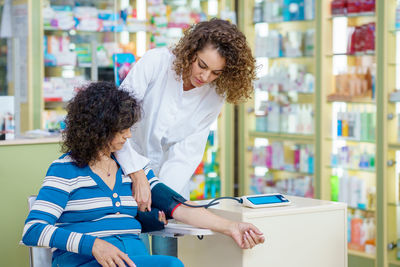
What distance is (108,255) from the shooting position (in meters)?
1.98

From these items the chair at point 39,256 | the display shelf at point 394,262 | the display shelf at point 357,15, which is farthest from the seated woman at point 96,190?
the display shelf at point 357,15

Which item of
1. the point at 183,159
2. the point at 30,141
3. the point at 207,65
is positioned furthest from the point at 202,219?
the point at 30,141

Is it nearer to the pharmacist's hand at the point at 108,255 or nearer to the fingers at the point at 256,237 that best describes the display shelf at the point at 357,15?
the fingers at the point at 256,237

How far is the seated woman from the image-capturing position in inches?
82.9

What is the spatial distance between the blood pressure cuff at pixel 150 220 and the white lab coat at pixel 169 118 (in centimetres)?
32

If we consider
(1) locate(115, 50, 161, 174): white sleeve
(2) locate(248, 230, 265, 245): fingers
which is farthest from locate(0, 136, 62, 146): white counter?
(2) locate(248, 230, 265, 245): fingers

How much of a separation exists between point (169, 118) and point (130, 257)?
2.38 feet

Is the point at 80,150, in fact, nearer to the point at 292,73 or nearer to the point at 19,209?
the point at 19,209

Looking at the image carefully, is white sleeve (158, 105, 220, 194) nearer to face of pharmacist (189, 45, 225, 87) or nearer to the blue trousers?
face of pharmacist (189, 45, 225, 87)

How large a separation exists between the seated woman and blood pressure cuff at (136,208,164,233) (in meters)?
0.09

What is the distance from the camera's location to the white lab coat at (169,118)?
261cm

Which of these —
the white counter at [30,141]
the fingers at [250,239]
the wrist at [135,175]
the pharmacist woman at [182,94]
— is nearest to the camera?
the fingers at [250,239]

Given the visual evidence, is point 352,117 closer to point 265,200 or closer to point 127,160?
point 265,200

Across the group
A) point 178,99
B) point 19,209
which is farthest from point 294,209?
point 19,209
